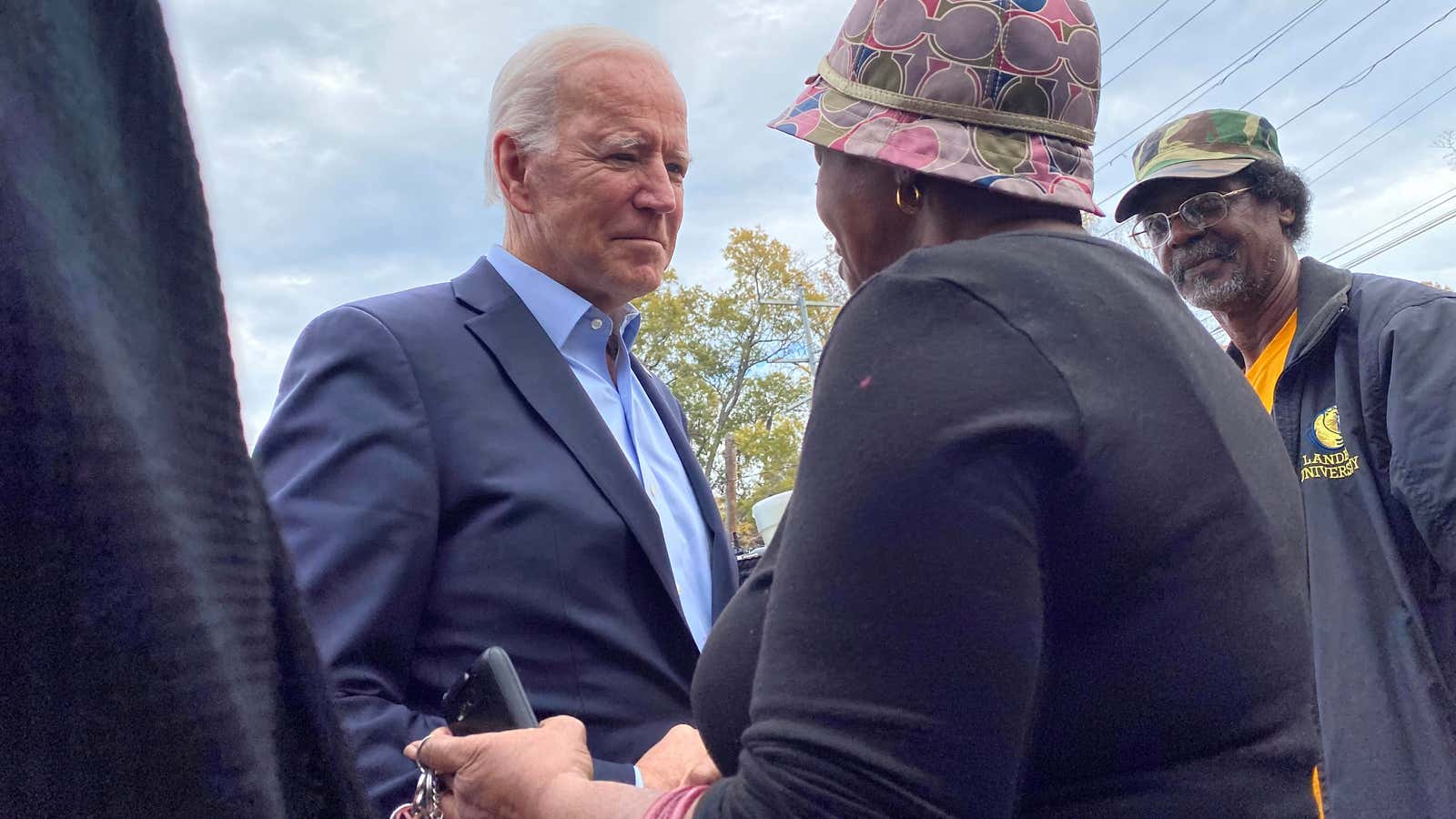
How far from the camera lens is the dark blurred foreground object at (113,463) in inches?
20.9

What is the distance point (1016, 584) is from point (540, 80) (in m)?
1.78

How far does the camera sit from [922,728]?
3.29 feet

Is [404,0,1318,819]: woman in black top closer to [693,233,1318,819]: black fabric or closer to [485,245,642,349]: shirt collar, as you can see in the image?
[693,233,1318,819]: black fabric

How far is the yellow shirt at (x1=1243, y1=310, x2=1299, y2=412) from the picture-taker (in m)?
3.14

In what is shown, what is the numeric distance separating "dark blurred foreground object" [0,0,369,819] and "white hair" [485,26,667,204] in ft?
6.25

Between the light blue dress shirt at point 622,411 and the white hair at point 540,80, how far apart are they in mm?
259

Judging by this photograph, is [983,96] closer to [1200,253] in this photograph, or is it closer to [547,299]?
[547,299]

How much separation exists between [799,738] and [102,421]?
665 mm

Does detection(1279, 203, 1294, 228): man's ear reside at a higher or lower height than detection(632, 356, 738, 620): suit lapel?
higher

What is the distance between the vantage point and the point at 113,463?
546 millimetres

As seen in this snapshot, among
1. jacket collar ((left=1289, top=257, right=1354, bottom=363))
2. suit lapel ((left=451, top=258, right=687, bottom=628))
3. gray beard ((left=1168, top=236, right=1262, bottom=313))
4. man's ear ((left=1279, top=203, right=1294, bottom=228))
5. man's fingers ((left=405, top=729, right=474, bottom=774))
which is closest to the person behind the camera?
man's fingers ((left=405, top=729, right=474, bottom=774))

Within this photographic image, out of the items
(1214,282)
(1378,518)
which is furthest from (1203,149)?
(1378,518)

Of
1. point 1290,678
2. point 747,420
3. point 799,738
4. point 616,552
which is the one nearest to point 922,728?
point 799,738

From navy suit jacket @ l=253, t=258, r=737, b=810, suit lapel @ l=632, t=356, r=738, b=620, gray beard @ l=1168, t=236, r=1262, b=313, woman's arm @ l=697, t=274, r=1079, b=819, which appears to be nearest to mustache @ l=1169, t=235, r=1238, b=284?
gray beard @ l=1168, t=236, r=1262, b=313
